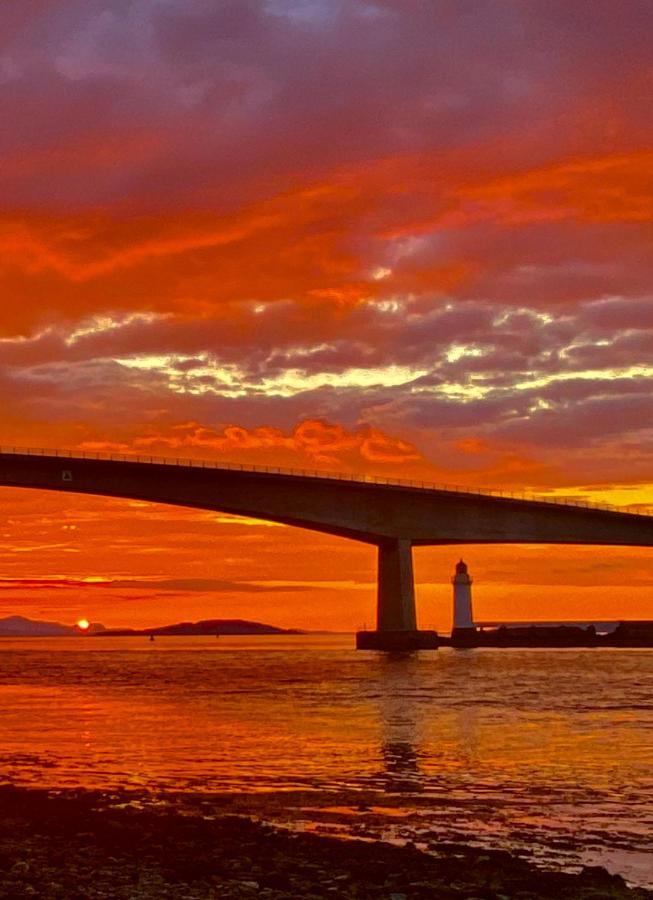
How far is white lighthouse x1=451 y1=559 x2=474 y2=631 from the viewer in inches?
5832

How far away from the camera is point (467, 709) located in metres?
51.4

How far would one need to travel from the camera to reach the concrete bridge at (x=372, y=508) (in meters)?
100

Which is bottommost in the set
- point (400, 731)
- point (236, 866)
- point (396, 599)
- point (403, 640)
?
point (400, 731)

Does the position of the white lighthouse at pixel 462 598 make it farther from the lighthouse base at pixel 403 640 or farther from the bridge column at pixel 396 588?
the bridge column at pixel 396 588

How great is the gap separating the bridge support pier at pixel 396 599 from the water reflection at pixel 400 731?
88.3 feet

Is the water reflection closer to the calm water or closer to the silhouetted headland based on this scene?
the calm water

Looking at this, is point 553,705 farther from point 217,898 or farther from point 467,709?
point 217,898

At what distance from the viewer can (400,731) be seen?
41.9 m

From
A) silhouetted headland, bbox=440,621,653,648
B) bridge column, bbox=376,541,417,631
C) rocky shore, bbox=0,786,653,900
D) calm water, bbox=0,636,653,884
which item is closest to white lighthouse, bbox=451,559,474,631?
silhouetted headland, bbox=440,621,653,648

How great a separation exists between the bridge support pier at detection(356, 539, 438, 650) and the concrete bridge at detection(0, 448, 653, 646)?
89 mm

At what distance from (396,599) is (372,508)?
8.57m

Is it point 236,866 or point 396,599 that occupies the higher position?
point 396,599

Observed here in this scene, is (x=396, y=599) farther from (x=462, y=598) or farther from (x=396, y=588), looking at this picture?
(x=462, y=598)

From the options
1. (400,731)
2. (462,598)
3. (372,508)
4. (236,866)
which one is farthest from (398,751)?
(462,598)
